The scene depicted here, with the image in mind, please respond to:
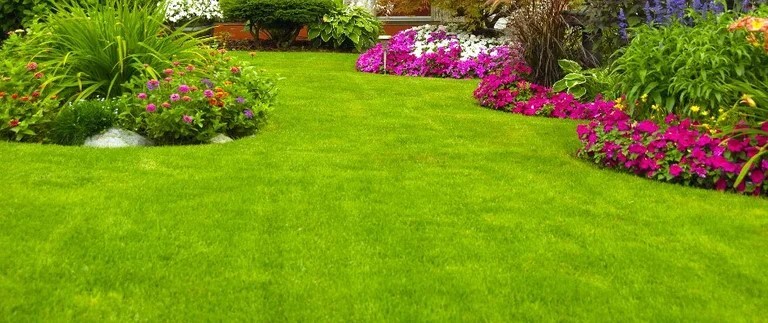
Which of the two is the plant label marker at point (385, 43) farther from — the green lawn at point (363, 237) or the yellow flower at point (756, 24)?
the yellow flower at point (756, 24)

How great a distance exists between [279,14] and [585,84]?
327 inches

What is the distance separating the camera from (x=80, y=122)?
603cm

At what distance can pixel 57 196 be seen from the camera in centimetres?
440

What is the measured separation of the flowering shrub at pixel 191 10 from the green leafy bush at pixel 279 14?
0.76 ft

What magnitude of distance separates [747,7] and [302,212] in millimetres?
5458

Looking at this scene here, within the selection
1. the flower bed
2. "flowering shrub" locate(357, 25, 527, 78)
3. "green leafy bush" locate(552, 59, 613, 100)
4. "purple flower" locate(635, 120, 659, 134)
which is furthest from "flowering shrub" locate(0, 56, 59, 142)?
"flowering shrub" locate(357, 25, 527, 78)

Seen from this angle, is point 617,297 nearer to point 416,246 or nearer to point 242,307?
point 416,246

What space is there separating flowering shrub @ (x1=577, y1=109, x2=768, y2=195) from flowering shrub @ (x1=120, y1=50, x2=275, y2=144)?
110 inches

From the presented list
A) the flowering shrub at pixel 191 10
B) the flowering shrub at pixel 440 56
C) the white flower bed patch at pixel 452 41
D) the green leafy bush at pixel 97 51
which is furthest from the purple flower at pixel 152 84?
the flowering shrub at pixel 191 10

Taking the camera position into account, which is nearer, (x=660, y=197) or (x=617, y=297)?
(x=617, y=297)

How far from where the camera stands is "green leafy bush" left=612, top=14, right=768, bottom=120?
5438 mm

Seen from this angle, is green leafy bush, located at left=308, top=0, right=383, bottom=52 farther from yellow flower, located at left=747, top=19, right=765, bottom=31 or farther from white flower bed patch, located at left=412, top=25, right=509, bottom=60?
yellow flower, located at left=747, top=19, right=765, bottom=31

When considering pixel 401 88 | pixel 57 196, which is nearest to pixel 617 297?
pixel 57 196

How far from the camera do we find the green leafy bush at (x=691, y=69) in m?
5.44
